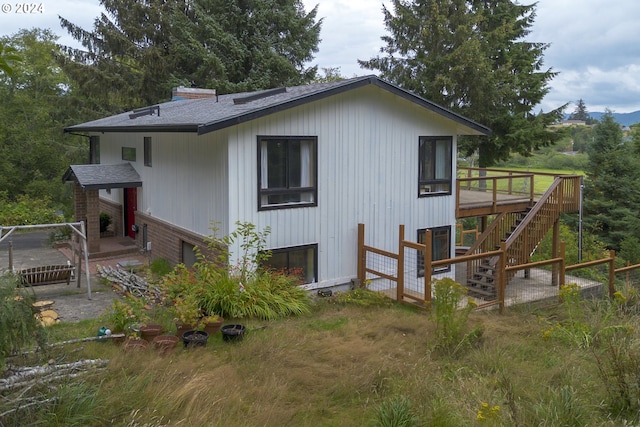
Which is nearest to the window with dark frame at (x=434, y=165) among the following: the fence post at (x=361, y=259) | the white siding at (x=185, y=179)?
the fence post at (x=361, y=259)

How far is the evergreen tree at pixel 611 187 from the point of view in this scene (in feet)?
81.7

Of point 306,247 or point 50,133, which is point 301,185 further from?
point 50,133

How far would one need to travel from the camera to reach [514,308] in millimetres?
12195

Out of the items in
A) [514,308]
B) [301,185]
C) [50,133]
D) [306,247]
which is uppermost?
[50,133]

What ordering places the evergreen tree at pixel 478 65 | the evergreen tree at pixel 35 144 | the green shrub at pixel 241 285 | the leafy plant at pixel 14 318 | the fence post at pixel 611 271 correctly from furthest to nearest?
the evergreen tree at pixel 35 144, the evergreen tree at pixel 478 65, the fence post at pixel 611 271, the green shrub at pixel 241 285, the leafy plant at pixel 14 318

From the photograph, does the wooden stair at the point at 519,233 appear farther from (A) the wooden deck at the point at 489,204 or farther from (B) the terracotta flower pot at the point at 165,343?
(B) the terracotta flower pot at the point at 165,343

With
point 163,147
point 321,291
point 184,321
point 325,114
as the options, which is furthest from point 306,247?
point 163,147

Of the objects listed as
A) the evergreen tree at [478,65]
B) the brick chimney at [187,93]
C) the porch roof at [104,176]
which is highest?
the evergreen tree at [478,65]

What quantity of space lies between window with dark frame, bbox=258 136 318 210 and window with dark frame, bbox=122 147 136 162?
626 cm

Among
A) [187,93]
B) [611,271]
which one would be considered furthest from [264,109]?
[187,93]

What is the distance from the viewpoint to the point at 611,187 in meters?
25.9

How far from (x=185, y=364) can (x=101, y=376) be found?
1260mm

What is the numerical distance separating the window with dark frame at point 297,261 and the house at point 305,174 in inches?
0.9

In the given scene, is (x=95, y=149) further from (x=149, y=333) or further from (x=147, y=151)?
(x=149, y=333)
